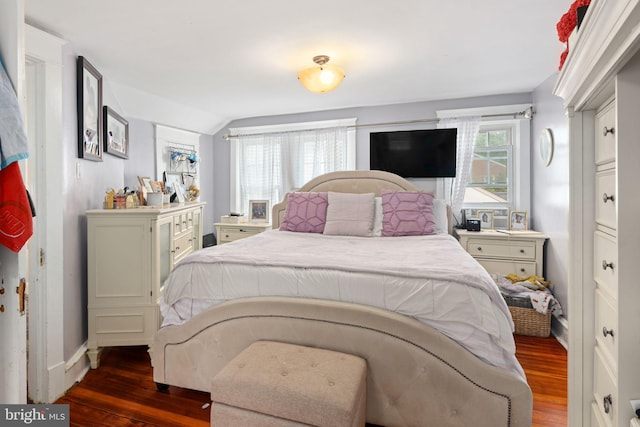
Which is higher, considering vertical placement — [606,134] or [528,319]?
[606,134]

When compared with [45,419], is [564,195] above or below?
above

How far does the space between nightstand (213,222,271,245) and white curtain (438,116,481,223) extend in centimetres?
226

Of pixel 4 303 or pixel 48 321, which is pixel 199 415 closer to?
pixel 48 321

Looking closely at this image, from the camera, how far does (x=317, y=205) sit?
10.3 feet

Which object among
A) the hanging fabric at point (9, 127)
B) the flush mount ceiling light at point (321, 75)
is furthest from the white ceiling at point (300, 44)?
the hanging fabric at point (9, 127)

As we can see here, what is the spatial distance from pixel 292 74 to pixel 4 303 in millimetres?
2746

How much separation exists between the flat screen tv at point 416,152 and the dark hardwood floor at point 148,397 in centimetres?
210

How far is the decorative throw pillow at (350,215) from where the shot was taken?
9.53 feet

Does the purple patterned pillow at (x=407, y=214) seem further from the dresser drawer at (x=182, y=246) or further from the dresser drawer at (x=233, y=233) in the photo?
the dresser drawer at (x=233, y=233)

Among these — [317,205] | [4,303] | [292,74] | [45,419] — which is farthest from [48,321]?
[292,74]

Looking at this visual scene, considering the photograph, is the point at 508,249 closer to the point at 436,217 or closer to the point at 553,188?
the point at 553,188

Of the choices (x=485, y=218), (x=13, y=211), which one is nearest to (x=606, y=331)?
(x=13, y=211)

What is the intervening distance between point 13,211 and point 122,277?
5.60 feet

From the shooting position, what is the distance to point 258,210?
457cm
